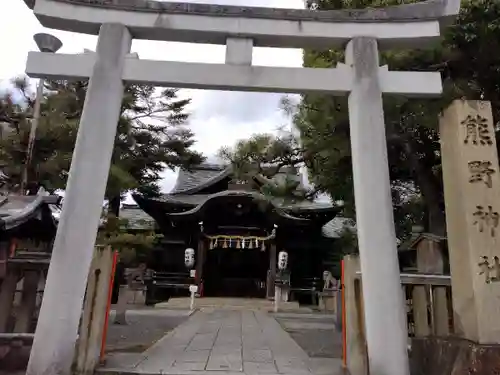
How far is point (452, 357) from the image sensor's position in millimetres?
4090

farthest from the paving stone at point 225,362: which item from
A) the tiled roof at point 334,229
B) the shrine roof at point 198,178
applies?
the shrine roof at point 198,178

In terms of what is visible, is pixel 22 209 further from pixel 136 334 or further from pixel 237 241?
pixel 237 241

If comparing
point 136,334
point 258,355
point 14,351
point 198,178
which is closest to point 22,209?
point 14,351

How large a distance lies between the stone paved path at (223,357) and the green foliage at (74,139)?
25.8 ft

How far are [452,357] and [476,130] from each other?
2527 millimetres

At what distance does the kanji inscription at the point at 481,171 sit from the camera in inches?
175

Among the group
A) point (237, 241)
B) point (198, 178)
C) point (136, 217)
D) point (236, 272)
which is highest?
point (198, 178)

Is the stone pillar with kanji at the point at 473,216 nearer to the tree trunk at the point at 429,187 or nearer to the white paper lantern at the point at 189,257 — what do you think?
the tree trunk at the point at 429,187

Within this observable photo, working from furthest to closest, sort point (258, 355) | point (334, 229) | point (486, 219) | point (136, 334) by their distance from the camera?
point (334, 229) → point (136, 334) → point (258, 355) → point (486, 219)

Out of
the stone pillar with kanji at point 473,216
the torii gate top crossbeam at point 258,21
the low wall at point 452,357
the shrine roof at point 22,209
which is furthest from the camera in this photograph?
the shrine roof at point 22,209

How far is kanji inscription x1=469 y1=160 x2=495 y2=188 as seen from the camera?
4434 mm

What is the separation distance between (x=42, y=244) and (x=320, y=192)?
7.59 meters

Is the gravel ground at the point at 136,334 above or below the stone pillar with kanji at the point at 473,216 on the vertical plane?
below

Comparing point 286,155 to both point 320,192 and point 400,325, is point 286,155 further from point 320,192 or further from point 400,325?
point 400,325
